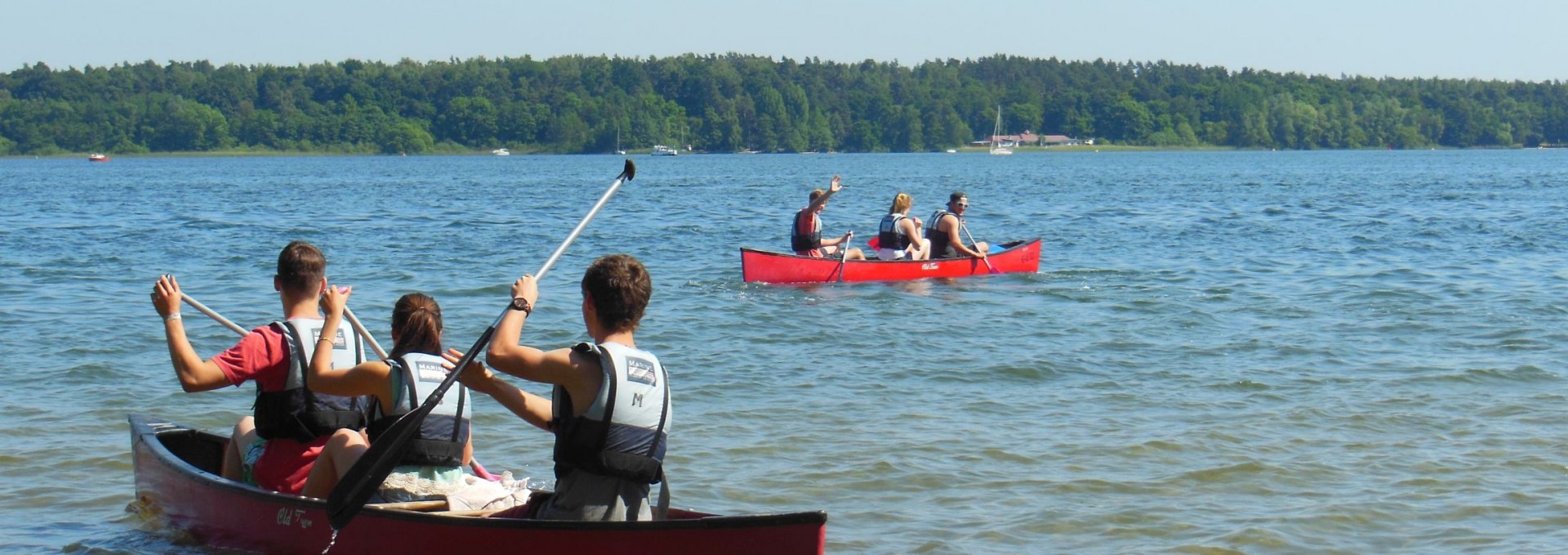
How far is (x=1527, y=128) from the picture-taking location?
6654 inches

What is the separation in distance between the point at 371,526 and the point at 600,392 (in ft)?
4.90

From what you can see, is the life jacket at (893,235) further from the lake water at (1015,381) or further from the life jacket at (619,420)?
the life jacket at (619,420)

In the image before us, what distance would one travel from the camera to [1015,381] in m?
11.6

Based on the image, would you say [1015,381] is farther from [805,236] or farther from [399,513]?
[805,236]

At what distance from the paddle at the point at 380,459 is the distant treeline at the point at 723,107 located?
145682 mm

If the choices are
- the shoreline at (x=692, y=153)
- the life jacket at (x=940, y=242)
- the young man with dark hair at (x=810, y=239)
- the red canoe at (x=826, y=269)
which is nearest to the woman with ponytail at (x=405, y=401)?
the red canoe at (x=826, y=269)

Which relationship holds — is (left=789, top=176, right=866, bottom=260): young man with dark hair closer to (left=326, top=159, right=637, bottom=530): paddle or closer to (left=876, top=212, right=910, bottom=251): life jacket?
(left=876, top=212, right=910, bottom=251): life jacket

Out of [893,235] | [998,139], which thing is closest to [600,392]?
[893,235]

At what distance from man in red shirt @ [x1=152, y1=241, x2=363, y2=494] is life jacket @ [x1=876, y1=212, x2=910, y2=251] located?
40.2ft

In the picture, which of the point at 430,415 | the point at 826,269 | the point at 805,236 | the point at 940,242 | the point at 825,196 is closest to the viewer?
the point at 430,415

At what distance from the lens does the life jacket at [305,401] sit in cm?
591

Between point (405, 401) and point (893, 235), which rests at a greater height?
point (405, 401)

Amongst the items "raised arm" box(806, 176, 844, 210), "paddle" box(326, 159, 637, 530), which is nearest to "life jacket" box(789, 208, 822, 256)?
"raised arm" box(806, 176, 844, 210)

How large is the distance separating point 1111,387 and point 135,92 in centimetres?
15849
